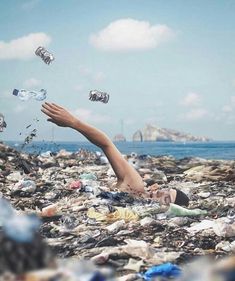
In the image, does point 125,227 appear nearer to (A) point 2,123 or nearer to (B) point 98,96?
(B) point 98,96

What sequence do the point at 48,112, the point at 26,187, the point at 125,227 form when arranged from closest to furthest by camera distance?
the point at 125,227
the point at 48,112
the point at 26,187

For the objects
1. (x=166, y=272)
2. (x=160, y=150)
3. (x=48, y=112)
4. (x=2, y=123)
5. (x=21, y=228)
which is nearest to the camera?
(x=21, y=228)

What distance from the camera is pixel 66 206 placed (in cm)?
698

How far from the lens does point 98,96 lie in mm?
8617

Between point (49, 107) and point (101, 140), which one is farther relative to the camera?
point (101, 140)

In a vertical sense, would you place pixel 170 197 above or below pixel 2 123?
below

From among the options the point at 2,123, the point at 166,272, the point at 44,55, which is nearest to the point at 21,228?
the point at 166,272

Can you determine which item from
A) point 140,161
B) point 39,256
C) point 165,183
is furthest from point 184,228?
point 140,161

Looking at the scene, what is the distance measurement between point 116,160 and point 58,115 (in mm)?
1106

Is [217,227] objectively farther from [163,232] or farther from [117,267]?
[117,267]

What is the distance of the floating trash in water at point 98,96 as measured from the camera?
8.52 meters

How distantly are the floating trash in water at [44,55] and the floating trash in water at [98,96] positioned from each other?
101cm

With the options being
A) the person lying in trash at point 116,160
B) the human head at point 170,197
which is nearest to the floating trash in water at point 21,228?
the person lying in trash at point 116,160

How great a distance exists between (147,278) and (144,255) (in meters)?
0.80
